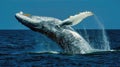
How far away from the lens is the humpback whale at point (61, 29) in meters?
24.1

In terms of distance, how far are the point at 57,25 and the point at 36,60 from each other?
7.50 ft

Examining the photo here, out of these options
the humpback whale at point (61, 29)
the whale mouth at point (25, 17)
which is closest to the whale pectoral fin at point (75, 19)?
the humpback whale at point (61, 29)

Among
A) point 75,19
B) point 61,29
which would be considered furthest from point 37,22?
point 75,19

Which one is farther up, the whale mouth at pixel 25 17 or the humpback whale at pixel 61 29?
the whale mouth at pixel 25 17

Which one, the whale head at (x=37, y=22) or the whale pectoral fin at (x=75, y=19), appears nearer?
the whale pectoral fin at (x=75, y=19)

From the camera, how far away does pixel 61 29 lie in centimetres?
2433

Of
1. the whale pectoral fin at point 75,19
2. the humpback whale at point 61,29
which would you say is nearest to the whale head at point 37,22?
the humpback whale at point 61,29

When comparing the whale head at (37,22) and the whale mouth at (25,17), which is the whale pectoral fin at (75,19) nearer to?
the whale head at (37,22)

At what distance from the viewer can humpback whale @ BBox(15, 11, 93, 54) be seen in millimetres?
24062

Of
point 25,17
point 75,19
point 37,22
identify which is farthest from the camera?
point 37,22

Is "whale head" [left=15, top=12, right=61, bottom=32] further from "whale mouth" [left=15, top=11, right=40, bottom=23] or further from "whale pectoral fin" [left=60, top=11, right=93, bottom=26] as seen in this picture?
"whale pectoral fin" [left=60, top=11, right=93, bottom=26]

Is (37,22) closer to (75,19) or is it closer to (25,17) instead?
(25,17)

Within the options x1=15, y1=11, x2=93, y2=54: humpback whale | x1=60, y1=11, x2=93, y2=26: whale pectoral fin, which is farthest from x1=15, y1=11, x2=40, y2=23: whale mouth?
x1=60, y1=11, x2=93, y2=26: whale pectoral fin

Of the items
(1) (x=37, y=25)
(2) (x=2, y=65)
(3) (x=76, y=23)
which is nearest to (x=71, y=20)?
(3) (x=76, y=23)
